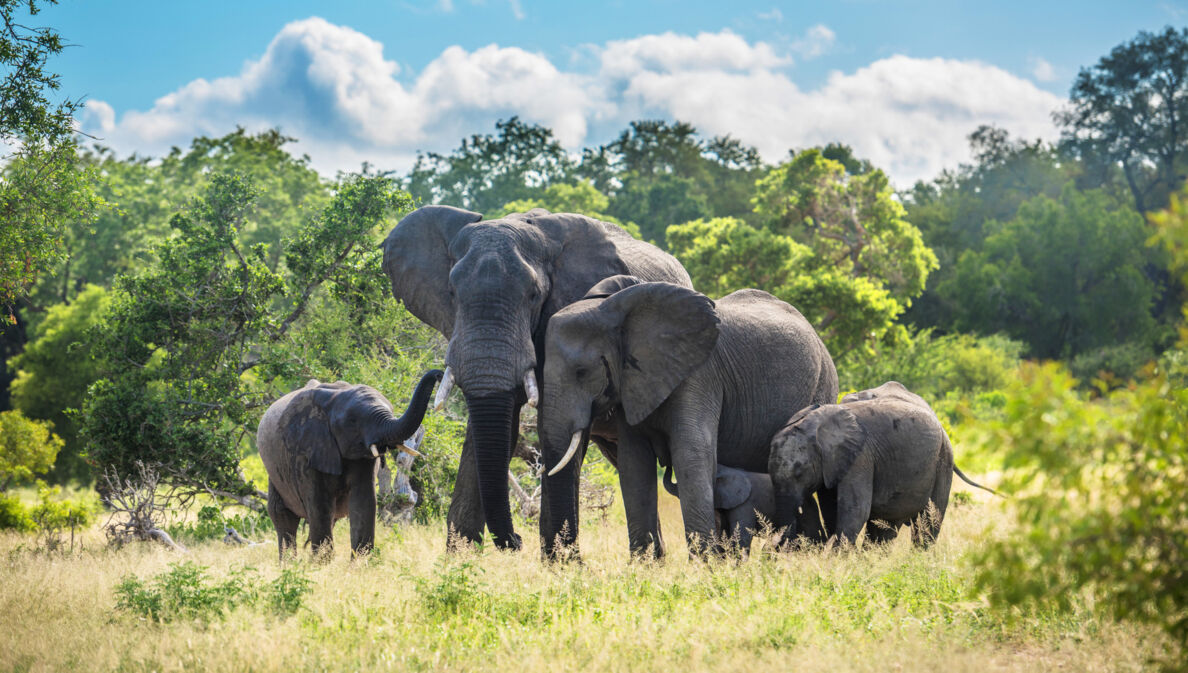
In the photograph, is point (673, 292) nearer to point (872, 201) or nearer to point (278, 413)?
point (278, 413)

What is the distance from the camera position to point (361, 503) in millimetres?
9656

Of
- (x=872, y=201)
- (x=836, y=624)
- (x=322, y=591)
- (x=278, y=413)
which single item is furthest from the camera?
(x=872, y=201)

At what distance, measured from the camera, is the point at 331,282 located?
51.0 feet

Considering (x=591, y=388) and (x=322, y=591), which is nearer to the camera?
(x=322, y=591)

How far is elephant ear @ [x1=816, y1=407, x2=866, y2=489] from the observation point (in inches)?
352

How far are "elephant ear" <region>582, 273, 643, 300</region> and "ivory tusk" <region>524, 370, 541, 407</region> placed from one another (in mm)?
770

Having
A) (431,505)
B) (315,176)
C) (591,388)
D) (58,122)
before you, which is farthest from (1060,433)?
(315,176)

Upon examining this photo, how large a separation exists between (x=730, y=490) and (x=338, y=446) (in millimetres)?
3371

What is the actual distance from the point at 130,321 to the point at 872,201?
1944cm

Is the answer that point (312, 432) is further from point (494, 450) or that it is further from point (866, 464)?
point (866, 464)

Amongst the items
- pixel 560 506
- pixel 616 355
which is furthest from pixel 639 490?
pixel 616 355

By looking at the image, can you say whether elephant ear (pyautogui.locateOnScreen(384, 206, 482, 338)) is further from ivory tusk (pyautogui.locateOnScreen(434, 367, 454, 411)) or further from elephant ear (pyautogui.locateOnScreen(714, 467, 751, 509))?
elephant ear (pyautogui.locateOnScreen(714, 467, 751, 509))

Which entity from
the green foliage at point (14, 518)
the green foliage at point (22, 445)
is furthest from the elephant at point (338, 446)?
the green foliage at point (22, 445)

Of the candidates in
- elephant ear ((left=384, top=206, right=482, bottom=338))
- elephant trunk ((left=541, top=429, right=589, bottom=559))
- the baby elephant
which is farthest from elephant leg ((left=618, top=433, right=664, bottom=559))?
elephant ear ((left=384, top=206, right=482, bottom=338))
